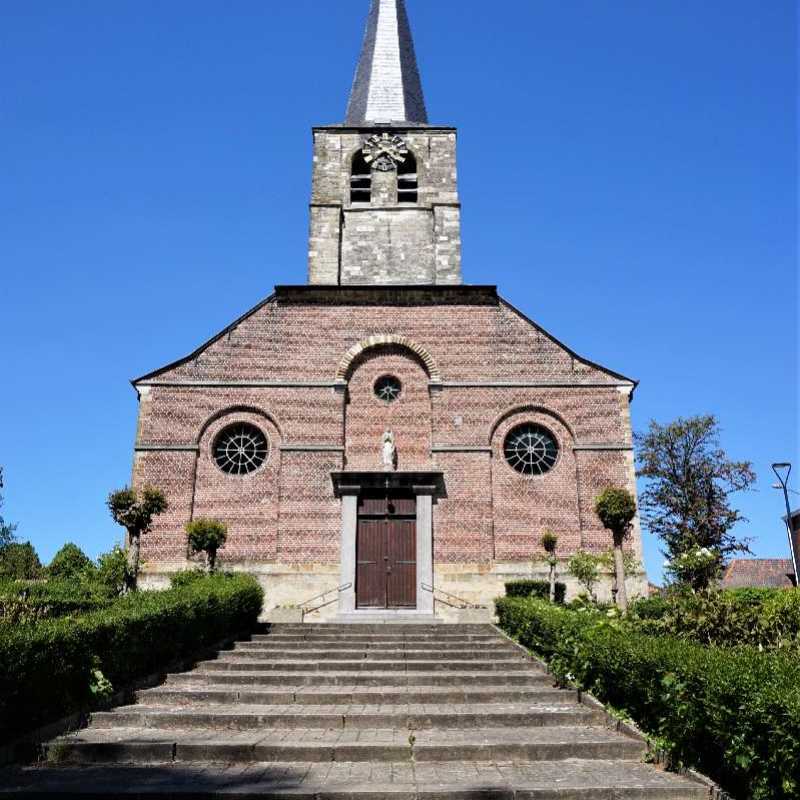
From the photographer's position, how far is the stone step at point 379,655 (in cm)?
1195

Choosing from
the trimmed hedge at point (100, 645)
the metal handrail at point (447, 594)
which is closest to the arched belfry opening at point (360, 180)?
the metal handrail at point (447, 594)

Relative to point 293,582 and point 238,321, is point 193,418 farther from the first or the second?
point 293,582

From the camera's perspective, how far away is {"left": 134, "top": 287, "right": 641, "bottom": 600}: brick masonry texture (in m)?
18.0

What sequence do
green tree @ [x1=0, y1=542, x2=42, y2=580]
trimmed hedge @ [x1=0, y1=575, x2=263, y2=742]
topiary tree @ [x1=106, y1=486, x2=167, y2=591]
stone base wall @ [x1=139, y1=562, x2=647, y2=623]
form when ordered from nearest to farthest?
trimmed hedge @ [x1=0, y1=575, x2=263, y2=742] → topiary tree @ [x1=106, y1=486, x2=167, y2=591] → stone base wall @ [x1=139, y1=562, x2=647, y2=623] → green tree @ [x1=0, y1=542, x2=42, y2=580]

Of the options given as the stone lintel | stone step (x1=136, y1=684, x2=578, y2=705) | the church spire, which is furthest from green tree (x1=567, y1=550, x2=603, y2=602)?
the church spire

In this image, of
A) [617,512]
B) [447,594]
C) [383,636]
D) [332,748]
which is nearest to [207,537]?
[383,636]

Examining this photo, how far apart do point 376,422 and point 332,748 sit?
1267 centimetres

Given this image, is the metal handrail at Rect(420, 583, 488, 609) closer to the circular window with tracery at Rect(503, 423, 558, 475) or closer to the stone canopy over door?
the stone canopy over door

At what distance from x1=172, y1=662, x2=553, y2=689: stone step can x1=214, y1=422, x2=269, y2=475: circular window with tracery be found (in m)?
8.43

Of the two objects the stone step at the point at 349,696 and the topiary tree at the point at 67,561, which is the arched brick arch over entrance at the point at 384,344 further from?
the topiary tree at the point at 67,561

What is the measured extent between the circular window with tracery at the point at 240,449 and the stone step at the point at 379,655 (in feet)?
22.9

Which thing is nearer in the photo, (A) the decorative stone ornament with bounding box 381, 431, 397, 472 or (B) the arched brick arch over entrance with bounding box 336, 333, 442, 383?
(A) the decorative stone ornament with bounding box 381, 431, 397, 472

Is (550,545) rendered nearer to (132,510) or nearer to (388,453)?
(388,453)

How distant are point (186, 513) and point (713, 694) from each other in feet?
47.9
